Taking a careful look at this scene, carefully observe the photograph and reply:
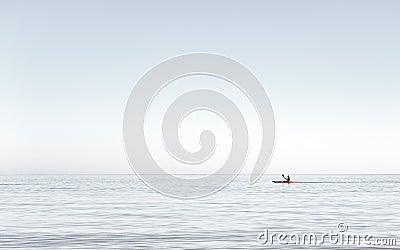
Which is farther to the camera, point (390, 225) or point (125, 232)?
point (390, 225)

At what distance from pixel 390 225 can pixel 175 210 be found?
72.5 ft

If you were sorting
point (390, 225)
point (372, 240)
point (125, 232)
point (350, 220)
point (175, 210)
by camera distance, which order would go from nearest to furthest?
point (372, 240), point (125, 232), point (390, 225), point (350, 220), point (175, 210)

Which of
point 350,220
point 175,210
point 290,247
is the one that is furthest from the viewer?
point 175,210

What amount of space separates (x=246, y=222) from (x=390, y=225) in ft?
33.5

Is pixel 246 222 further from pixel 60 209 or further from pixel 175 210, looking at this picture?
pixel 60 209

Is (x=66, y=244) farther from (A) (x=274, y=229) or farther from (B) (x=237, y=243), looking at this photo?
(A) (x=274, y=229)

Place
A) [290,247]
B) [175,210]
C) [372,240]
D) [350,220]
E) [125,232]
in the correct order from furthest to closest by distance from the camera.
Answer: [175,210], [350,220], [125,232], [372,240], [290,247]

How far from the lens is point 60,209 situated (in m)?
62.5

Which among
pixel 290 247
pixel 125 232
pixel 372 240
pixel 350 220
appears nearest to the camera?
pixel 290 247

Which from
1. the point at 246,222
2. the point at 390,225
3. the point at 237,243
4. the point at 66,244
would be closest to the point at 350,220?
the point at 390,225

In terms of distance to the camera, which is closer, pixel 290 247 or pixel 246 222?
pixel 290 247

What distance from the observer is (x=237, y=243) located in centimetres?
3628

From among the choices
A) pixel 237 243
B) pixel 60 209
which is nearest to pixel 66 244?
pixel 237 243

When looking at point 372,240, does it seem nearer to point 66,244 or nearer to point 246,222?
point 246,222
